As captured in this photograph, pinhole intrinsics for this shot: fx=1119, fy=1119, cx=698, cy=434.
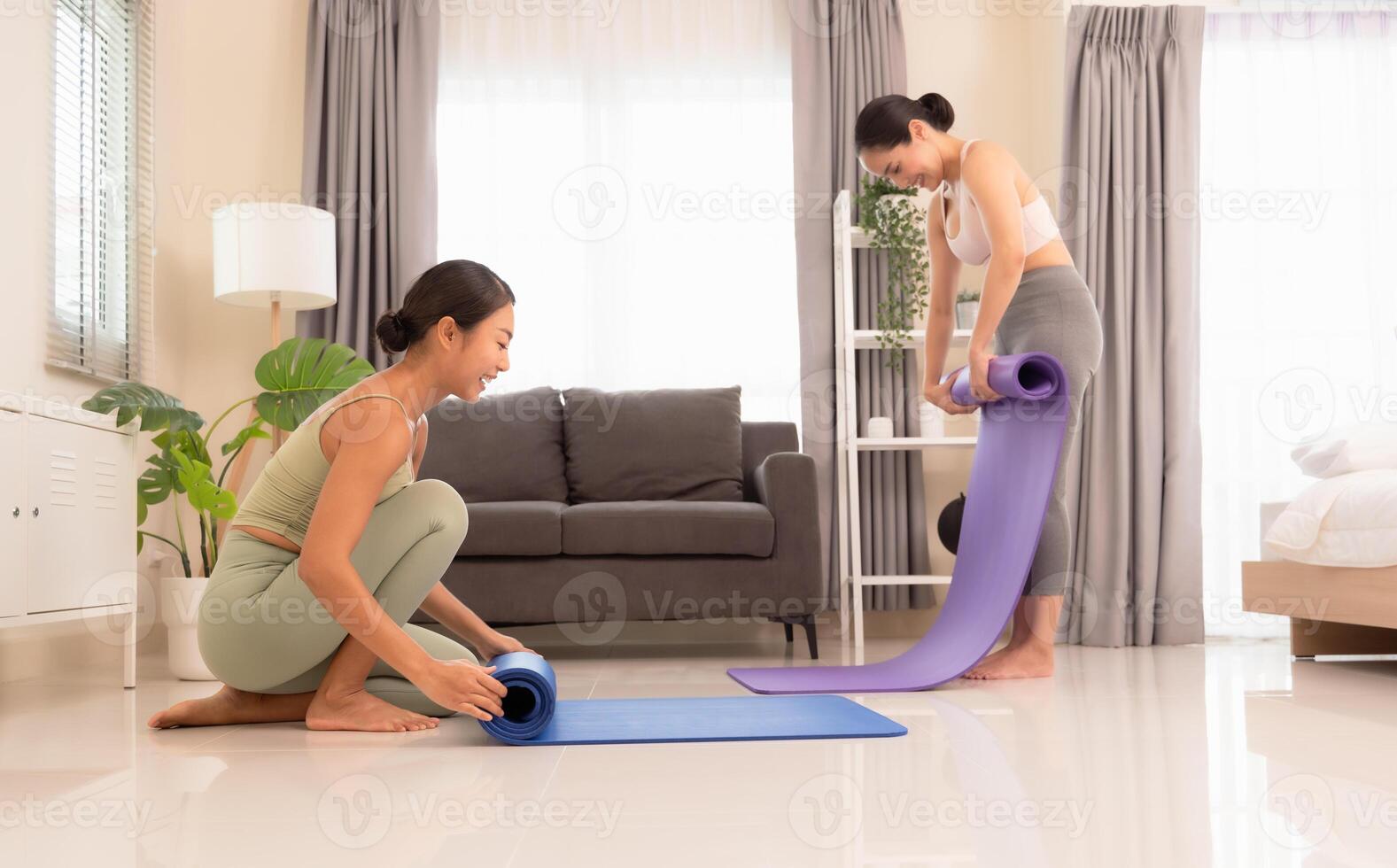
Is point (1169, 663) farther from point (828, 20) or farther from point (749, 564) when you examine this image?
point (828, 20)

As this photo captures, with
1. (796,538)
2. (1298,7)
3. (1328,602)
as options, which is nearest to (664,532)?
(796,538)

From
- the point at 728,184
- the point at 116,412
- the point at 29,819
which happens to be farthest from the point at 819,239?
the point at 29,819

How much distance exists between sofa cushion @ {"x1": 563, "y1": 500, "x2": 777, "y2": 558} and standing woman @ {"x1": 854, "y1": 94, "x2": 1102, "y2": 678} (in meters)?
0.82

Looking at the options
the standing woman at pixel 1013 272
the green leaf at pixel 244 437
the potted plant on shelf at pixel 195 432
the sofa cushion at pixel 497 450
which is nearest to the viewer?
the standing woman at pixel 1013 272

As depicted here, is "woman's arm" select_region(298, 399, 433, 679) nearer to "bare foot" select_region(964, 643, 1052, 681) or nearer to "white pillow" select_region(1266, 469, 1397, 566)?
"bare foot" select_region(964, 643, 1052, 681)

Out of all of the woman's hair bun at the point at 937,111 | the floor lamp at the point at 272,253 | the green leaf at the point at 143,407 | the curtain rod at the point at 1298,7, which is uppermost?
the curtain rod at the point at 1298,7

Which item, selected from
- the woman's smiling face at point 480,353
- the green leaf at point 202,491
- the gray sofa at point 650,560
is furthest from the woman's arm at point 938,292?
the green leaf at point 202,491

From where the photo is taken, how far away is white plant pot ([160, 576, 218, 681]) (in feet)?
10.1

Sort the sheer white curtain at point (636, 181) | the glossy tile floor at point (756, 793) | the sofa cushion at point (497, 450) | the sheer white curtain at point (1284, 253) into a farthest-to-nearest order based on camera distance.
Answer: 1. the sheer white curtain at point (636, 181)
2. the sheer white curtain at point (1284, 253)
3. the sofa cushion at point (497, 450)
4. the glossy tile floor at point (756, 793)

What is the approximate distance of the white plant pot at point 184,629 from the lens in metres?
3.07

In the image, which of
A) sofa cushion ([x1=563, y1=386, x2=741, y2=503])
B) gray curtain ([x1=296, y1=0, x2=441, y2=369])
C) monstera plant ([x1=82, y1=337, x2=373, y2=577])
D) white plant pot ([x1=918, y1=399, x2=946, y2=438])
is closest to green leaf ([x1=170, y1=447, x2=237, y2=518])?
monstera plant ([x1=82, y1=337, x2=373, y2=577])

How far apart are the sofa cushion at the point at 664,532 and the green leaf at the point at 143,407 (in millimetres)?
1076

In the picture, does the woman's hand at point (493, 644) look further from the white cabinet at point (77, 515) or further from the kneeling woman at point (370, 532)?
the white cabinet at point (77, 515)

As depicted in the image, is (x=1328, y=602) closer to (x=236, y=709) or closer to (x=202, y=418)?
(x=236, y=709)
